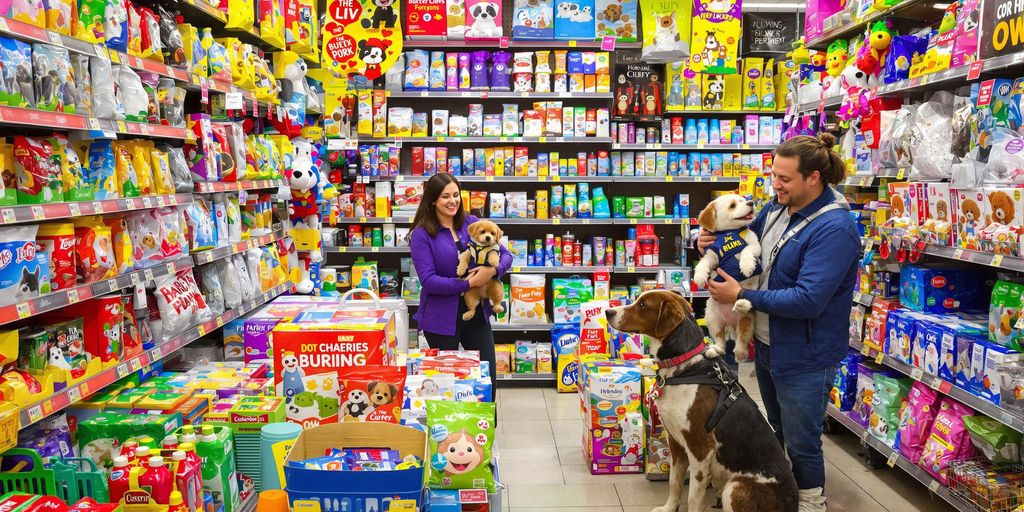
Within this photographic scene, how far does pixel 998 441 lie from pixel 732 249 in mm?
1329

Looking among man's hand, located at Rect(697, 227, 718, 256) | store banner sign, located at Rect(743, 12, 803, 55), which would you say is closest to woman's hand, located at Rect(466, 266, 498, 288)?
man's hand, located at Rect(697, 227, 718, 256)

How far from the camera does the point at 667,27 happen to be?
6.06m

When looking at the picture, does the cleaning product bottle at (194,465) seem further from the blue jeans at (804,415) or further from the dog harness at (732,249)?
the dog harness at (732,249)

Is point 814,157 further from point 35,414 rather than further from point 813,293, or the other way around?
point 35,414

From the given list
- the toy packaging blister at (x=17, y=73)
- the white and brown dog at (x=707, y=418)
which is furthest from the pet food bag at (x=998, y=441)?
the toy packaging blister at (x=17, y=73)

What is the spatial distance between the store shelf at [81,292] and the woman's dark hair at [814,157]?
8.31 feet

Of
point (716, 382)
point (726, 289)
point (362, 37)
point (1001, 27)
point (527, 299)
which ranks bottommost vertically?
point (527, 299)

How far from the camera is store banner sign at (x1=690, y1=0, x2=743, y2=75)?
19.5ft

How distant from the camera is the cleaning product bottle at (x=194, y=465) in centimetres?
176

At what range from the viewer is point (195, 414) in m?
2.37

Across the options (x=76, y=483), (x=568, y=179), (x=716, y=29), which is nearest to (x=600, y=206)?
(x=568, y=179)

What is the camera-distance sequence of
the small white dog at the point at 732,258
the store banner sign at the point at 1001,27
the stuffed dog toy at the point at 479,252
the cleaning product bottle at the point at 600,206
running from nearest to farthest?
the store banner sign at the point at 1001,27 → the small white dog at the point at 732,258 → the stuffed dog toy at the point at 479,252 → the cleaning product bottle at the point at 600,206

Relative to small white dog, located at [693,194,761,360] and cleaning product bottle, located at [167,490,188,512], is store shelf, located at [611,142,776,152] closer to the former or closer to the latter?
small white dog, located at [693,194,761,360]

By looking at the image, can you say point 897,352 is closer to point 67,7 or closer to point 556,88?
point 556,88
